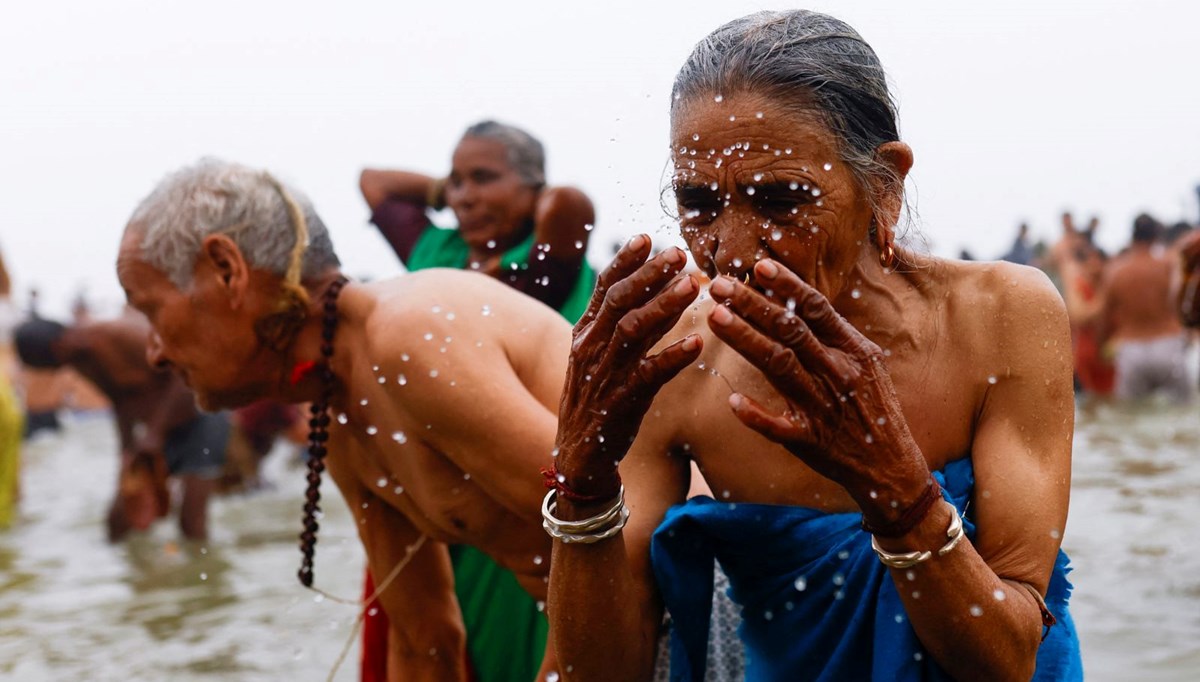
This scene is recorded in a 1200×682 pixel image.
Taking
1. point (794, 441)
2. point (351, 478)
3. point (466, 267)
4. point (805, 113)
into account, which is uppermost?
point (805, 113)

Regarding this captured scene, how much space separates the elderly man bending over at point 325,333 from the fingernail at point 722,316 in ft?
4.23

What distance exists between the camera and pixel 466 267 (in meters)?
4.91

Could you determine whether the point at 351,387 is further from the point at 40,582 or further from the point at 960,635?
the point at 40,582

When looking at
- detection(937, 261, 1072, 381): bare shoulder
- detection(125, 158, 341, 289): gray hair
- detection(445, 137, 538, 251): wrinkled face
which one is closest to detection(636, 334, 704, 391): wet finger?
detection(937, 261, 1072, 381): bare shoulder

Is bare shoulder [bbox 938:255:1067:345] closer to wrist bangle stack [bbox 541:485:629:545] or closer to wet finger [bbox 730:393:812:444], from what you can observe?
wet finger [bbox 730:393:812:444]

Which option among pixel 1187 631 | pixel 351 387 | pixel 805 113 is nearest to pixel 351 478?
pixel 351 387

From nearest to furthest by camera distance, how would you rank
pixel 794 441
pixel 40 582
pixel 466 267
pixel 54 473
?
pixel 794 441 < pixel 466 267 < pixel 40 582 < pixel 54 473

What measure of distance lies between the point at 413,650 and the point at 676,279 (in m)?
2.16

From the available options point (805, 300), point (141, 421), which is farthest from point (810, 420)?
point (141, 421)

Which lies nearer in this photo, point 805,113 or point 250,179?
point 805,113

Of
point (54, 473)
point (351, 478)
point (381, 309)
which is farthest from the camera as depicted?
point (54, 473)

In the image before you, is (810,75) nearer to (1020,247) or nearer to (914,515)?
(914,515)

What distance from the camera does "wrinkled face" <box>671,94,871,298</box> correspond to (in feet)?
6.59

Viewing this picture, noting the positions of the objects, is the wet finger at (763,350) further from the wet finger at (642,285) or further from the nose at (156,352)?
the nose at (156,352)
